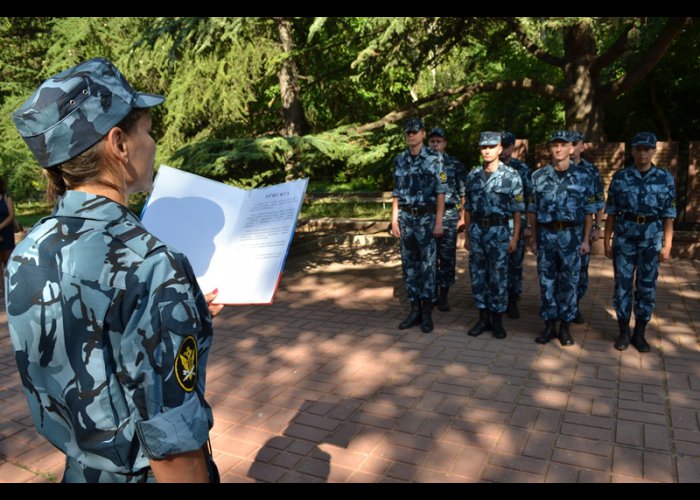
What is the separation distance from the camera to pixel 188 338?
45.8 inches

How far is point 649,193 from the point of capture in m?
4.61

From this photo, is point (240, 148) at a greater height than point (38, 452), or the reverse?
point (240, 148)

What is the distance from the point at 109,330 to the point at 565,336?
15.2ft

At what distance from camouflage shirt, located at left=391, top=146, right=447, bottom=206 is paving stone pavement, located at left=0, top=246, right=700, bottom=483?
4.47 ft

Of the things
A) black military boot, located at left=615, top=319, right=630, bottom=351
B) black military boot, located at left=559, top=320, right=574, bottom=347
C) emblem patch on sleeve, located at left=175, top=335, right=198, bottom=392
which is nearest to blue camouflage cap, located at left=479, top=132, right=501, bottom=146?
black military boot, located at left=559, top=320, right=574, bottom=347

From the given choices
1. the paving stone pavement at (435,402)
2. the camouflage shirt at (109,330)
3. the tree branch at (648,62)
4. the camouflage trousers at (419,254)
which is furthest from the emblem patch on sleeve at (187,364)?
the tree branch at (648,62)

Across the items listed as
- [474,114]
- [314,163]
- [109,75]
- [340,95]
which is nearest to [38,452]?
[109,75]

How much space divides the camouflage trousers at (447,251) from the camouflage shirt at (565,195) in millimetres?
1441

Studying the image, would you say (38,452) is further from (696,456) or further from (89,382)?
(696,456)

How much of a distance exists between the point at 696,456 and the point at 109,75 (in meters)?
3.55

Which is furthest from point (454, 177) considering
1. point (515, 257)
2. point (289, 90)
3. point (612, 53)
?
point (612, 53)

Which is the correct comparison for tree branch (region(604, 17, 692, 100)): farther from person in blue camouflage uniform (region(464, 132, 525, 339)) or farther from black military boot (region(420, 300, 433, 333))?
black military boot (region(420, 300, 433, 333))

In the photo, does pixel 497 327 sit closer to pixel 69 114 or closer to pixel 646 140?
pixel 646 140

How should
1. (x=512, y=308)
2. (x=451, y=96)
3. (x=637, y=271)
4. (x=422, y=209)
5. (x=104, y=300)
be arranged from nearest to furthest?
(x=104, y=300) < (x=637, y=271) < (x=422, y=209) < (x=512, y=308) < (x=451, y=96)
